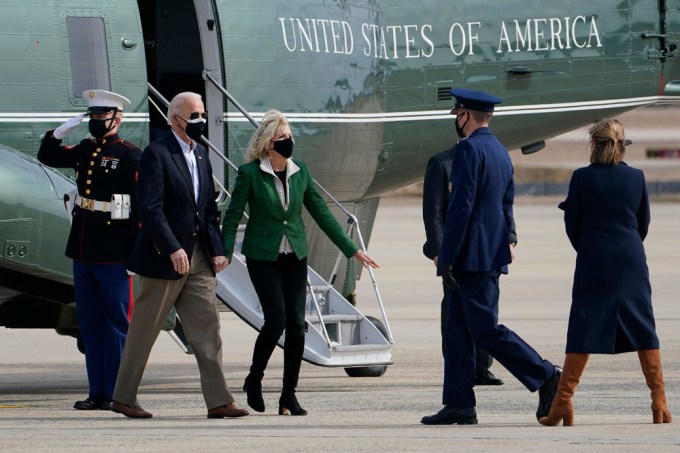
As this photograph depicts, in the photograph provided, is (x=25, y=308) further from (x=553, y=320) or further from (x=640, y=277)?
(x=553, y=320)

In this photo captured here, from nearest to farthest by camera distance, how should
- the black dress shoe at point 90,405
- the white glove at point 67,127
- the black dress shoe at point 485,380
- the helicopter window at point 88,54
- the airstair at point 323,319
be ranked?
the black dress shoe at point 90,405 → the white glove at point 67,127 → the helicopter window at point 88,54 → the airstair at point 323,319 → the black dress shoe at point 485,380

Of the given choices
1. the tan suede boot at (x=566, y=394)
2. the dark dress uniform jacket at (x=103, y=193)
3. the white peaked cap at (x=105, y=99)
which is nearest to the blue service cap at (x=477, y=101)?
the tan suede boot at (x=566, y=394)

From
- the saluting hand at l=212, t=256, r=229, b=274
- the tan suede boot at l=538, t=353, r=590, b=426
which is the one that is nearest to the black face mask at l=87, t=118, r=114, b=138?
the saluting hand at l=212, t=256, r=229, b=274

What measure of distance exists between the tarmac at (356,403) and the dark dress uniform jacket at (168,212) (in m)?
1.03

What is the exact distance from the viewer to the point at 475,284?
9703 mm

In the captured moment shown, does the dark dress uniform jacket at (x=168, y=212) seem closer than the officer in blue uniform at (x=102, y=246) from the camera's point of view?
Yes

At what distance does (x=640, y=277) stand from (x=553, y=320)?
1023 cm

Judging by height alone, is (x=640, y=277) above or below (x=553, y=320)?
above

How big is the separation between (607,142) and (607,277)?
0.81 meters

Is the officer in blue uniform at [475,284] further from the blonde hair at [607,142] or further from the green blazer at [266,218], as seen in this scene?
the green blazer at [266,218]

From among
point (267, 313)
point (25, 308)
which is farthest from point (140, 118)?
point (267, 313)

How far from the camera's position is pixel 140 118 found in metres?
12.4

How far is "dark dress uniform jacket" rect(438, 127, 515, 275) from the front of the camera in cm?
970

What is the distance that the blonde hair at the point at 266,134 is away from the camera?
10.4 metres
